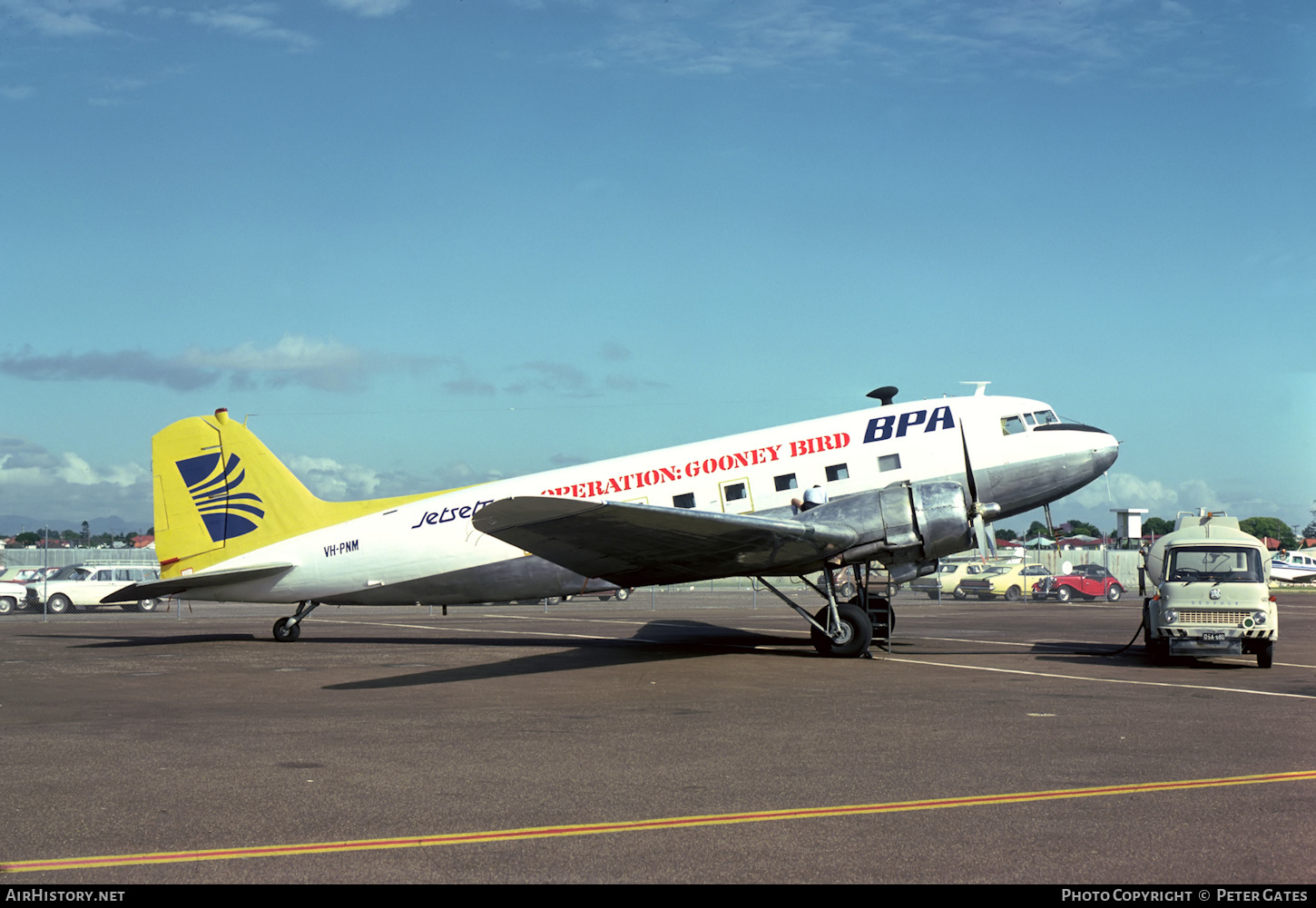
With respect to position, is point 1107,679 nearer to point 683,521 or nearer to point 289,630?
point 683,521

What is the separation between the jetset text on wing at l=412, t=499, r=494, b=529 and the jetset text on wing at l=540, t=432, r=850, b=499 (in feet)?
5.29

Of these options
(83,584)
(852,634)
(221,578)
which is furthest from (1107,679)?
(83,584)

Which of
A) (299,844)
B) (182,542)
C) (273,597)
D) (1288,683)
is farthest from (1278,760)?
(182,542)

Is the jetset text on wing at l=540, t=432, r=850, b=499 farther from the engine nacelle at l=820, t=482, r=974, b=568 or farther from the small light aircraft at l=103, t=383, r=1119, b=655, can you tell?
the engine nacelle at l=820, t=482, r=974, b=568

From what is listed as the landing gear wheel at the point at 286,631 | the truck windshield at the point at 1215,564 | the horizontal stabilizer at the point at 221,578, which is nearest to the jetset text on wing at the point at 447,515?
the horizontal stabilizer at the point at 221,578

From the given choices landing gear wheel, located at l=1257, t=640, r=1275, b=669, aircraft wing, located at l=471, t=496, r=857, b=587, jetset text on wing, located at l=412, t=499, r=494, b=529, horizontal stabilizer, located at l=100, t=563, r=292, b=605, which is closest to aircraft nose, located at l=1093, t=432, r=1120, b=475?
landing gear wheel, located at l=1257, t=640, r=1275, b=669

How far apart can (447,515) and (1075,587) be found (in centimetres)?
3787

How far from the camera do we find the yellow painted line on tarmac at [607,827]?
675 cm

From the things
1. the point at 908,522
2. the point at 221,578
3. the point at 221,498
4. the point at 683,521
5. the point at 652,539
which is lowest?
the point at 221,578

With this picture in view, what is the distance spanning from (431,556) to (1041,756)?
15.2 meters

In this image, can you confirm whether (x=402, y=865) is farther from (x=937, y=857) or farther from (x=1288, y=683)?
(x=1288, y=683)

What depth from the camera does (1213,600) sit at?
18953mm

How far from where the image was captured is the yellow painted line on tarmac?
675cm

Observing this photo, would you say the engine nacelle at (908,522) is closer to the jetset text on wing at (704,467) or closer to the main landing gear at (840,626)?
the main landing gear at (840,626)
